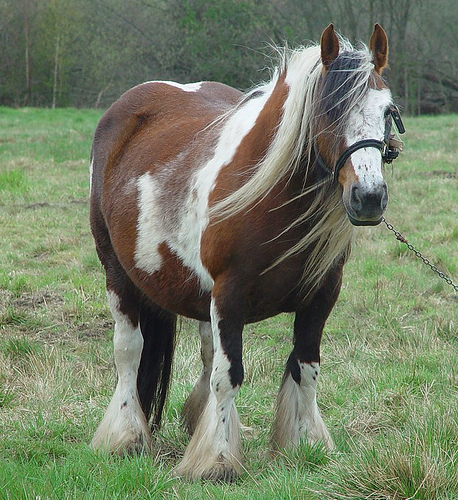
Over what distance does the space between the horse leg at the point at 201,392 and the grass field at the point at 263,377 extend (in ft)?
0.35

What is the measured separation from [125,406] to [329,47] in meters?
2.06

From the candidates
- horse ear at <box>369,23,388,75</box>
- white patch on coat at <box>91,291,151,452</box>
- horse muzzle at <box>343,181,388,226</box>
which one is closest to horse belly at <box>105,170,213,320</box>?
white patch on coat at <box>91,291,151,452</box>

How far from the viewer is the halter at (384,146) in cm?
268

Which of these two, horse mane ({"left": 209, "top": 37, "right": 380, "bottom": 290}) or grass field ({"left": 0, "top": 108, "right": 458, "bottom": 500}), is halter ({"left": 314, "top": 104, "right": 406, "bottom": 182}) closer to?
horse mane ({"left": 209, "top": 37, "right": 380, "bottom": 290})

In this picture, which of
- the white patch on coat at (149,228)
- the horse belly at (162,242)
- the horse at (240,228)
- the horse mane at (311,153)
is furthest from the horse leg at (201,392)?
the horse mane at (311,153)

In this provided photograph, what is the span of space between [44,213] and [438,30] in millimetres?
21315

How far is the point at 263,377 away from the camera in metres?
4.54

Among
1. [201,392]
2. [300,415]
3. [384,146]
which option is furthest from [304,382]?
[384,146]

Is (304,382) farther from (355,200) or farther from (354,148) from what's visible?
(354,148)

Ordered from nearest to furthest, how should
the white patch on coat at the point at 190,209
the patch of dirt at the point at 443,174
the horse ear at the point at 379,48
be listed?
the horse ear at the point at 379,48, the white patch on coat at the point at 190,209, the patch of dirt at the point at 443,174

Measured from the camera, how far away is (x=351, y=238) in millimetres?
3188

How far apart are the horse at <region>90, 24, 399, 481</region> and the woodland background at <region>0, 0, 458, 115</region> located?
21.7 m

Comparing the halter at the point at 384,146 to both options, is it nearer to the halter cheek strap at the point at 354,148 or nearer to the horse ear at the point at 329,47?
the halter cheek strap at the point at 354,148

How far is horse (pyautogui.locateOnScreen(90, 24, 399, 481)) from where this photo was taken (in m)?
2.84
